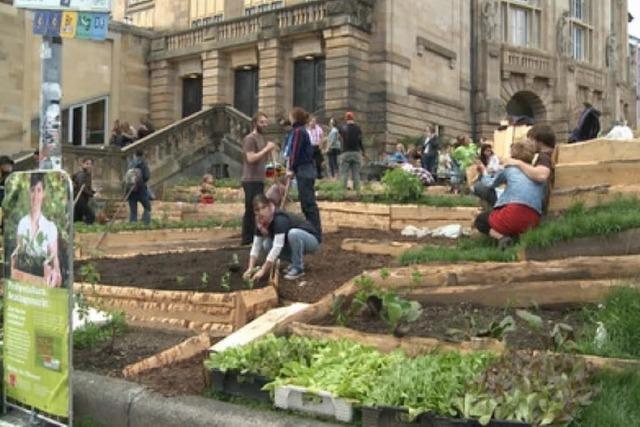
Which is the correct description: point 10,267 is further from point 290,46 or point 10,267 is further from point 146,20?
point 146,20

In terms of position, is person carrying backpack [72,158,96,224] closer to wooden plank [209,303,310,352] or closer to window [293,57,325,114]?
wooden plank [209,303,310,352]

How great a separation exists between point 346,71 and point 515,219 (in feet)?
62.9

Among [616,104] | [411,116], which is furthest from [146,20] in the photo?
[616,104]

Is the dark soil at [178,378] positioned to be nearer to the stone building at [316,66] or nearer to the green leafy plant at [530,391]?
the green leafy plant at [530,391]

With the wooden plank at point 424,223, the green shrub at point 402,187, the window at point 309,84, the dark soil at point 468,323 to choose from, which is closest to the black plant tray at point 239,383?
the dark soil at point 468,323

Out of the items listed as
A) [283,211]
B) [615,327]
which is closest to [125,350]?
[283,211]

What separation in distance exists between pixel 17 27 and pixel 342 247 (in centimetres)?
2152

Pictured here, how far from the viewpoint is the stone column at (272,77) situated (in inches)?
1099

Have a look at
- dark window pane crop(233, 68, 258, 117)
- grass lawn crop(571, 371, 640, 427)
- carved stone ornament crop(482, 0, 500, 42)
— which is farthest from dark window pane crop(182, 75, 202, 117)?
grass lawn crop(571, 371, 640, 427)

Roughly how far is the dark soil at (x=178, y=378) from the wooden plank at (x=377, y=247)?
12.8ft

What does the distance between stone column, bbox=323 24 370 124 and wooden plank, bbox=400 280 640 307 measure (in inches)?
778

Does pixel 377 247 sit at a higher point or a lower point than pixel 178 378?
higher

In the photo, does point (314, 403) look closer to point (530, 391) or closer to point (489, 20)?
point (530, 391)

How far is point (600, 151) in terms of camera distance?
773 cm
